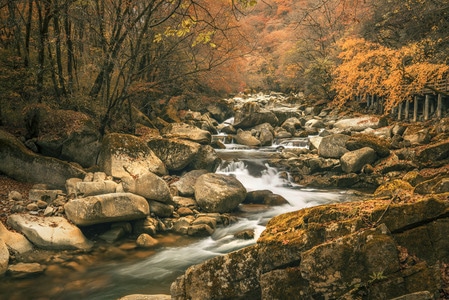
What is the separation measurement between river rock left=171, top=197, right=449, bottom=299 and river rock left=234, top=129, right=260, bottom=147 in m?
17.4

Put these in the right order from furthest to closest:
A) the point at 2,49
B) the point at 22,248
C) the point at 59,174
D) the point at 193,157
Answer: the point at 193,157
the point at 2,49
the point at 59,174
the point at 22,248

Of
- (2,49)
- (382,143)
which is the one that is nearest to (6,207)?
(2,49)

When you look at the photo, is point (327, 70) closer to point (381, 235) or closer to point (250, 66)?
point (250, 66)

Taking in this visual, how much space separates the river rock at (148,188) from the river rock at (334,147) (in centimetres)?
923

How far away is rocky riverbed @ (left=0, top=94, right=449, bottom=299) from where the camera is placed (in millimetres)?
3891

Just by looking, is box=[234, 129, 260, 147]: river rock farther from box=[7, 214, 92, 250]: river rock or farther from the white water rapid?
box=[7, 214, 92, 250]: river rock

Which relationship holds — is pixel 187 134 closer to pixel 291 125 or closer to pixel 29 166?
pixel 29 166

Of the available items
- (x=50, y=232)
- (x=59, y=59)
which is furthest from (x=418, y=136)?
(x=59, y=59)

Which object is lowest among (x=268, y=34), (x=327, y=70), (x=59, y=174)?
(x=59, y=174)

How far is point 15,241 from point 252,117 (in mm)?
19361

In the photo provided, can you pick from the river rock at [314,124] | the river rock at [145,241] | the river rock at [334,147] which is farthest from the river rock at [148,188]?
the river rock at [314,124]

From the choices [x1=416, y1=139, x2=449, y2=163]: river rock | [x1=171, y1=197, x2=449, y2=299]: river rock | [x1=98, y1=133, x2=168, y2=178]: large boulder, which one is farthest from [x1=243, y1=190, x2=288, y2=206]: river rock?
[x1=171, y1=197, x2=449, y2=299]: river rock

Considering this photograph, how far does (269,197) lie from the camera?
514 inches

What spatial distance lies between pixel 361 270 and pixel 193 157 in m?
11.5
